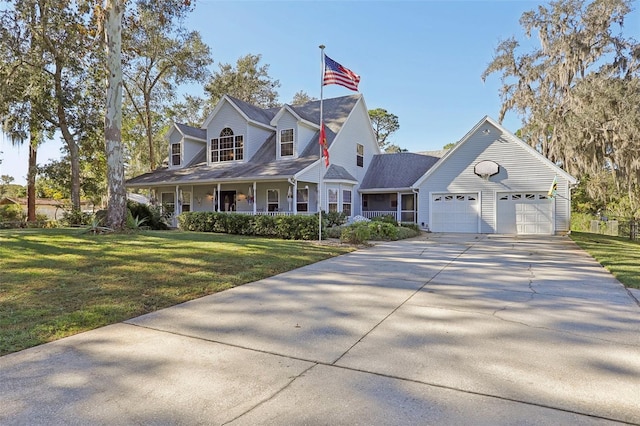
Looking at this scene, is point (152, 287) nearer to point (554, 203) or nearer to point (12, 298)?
point (12, 298)

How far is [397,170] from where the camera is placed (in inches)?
911

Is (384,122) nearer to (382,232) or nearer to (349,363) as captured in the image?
(382,232)

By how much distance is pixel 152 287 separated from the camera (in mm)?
6051

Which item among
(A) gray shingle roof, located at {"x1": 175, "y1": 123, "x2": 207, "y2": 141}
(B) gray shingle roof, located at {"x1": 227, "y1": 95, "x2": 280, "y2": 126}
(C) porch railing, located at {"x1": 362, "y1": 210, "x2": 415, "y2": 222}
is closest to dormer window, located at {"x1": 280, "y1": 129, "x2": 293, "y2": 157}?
(B) gray shingle roof, located at {"x1": 227, "y1": 95, "x2": 280, "y2": 126}

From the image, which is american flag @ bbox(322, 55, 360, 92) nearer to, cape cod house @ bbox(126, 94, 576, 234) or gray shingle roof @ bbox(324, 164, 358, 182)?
cape cod house @ bbox(126, 94, 576, 234)

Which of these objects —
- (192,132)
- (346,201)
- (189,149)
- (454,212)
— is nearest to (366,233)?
(346,201)

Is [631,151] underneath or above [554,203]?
above

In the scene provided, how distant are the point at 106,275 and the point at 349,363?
17.4 ft

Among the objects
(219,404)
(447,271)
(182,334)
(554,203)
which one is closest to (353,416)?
(219,404)

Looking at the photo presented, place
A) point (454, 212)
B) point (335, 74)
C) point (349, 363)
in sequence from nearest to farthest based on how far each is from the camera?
point (349, 363) < point (335, 74) < point (454, 212)

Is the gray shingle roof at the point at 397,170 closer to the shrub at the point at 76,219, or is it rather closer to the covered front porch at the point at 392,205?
the covered front porch at the point at 392,205

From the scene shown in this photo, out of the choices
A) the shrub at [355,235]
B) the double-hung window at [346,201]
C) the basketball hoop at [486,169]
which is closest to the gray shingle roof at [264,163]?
the double-hung window at [346,201]

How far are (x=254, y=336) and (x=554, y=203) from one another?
57.8ft

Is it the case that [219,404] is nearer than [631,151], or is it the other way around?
[219,404]
